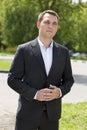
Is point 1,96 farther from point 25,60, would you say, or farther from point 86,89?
point 25,60

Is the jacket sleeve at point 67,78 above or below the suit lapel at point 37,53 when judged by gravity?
below

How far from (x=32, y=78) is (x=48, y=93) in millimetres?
225

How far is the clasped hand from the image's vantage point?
4.30 m

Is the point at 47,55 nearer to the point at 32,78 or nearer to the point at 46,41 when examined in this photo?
the point at 46,41

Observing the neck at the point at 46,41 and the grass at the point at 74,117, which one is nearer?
the neck at the point at 46,41

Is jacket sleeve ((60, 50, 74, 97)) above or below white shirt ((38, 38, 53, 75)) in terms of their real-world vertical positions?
below

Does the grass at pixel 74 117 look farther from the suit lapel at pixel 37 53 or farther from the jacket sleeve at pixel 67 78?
the suit lapel at pixel 37 53

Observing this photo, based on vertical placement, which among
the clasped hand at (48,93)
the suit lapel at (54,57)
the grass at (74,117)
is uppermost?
the suit lapel at (54,57)

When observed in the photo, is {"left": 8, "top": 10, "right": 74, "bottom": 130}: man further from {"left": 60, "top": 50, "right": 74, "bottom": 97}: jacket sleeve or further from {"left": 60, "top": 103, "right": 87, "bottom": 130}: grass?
{"left": 60, "top": 103, "right": 87, "bottom": 130}: grass

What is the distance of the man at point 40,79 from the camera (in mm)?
4387

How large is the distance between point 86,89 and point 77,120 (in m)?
7.98

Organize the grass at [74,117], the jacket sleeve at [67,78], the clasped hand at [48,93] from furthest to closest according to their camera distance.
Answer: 1. the grass at [74,117]
2. the jacket sleeve at [67,78]
3. the clasped hand at [48,93]

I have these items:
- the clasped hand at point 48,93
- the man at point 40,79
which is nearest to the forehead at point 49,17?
the man at point 40,79

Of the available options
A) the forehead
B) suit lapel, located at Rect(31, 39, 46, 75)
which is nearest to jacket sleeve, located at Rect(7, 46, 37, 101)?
suit lapel, located at Rect(31, 39, 46, 75)
